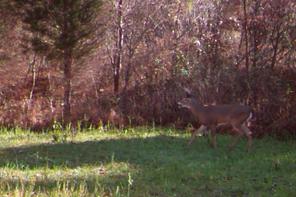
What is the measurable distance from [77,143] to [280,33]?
5440mm

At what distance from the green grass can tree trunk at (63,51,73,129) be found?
161 cm

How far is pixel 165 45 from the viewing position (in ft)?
59.7

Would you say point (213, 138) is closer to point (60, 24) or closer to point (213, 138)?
point (213, 138)

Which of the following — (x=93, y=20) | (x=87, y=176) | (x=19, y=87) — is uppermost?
(x=93, y=20)

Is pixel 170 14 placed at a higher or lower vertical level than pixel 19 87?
higher

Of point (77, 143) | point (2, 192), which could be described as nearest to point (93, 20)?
point (77, 143)

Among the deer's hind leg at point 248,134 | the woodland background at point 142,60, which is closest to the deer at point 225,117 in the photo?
the deer's hind leg at point 248,134

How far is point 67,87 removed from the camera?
17.7 metres

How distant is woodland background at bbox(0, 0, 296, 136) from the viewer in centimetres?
1595

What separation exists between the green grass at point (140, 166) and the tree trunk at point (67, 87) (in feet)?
5.30

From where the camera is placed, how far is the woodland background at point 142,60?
52.3ft

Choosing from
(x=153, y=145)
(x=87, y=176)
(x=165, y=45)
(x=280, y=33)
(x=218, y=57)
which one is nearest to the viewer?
(x=87, y=176)

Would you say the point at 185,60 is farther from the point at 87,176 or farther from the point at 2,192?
the point at 2,192

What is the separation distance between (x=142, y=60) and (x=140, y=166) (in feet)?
22.6
